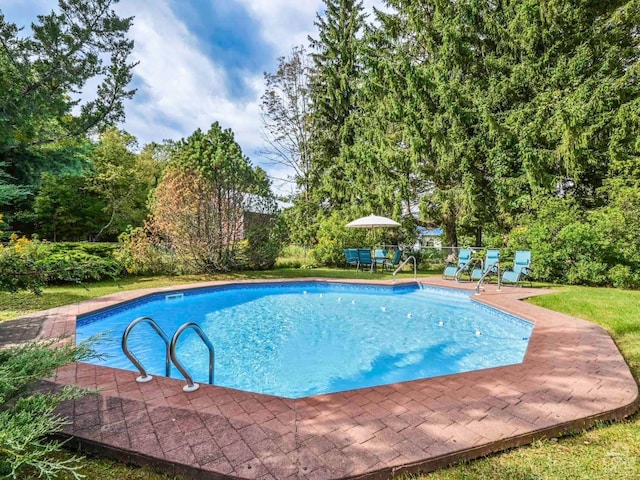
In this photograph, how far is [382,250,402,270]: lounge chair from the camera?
1479 centimetres

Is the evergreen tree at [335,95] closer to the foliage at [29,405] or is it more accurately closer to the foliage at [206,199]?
the foliage at [206,199]

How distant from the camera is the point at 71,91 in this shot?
3840 millimetres

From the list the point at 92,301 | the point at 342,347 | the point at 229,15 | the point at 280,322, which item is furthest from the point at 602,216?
the point at 92,301

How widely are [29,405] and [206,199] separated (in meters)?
11.4

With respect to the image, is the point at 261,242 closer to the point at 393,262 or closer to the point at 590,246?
the point at 393,262

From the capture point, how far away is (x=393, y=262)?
1505 cm

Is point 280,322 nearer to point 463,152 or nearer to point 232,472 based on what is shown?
point 232,472

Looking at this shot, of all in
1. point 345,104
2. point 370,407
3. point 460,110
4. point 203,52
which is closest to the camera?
point 370,407

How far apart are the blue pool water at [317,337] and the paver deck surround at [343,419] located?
81 centimetres

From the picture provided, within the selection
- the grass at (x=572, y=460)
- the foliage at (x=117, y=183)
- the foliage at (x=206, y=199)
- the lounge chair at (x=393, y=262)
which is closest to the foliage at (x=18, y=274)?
the grass at (x=572, y=460)

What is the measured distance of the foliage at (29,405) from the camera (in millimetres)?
1671

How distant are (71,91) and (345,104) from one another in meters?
20.5

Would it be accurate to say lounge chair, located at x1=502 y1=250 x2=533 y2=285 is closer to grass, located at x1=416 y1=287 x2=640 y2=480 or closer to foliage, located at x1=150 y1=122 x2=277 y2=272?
grass, located at x1=416 y1=287 x2=640 y2=480

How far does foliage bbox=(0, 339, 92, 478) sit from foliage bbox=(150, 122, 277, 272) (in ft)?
34.2
